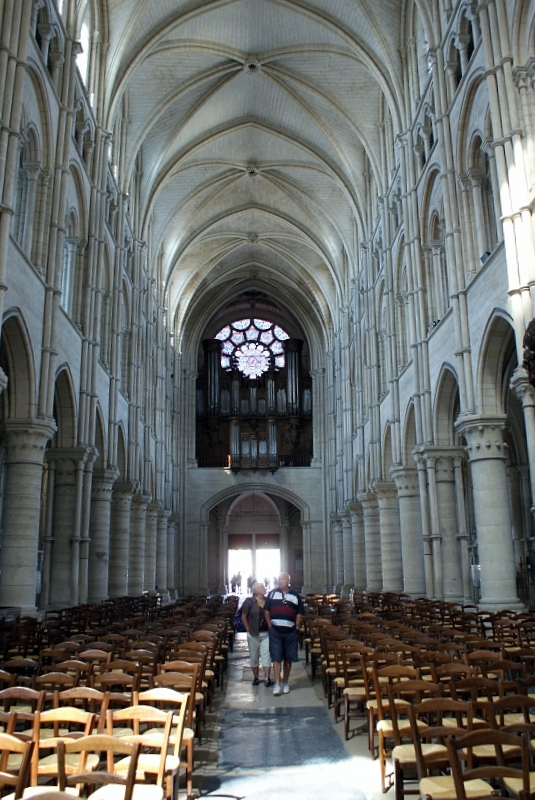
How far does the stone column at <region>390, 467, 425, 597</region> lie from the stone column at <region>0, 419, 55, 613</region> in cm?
1252

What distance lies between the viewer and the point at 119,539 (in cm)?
2833

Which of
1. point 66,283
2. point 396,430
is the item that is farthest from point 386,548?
point 66,283

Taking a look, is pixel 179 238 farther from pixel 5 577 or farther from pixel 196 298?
pixel 5 577

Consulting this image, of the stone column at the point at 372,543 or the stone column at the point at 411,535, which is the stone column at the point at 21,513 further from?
the stone column at the point at 372,543

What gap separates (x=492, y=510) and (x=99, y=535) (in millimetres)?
12962

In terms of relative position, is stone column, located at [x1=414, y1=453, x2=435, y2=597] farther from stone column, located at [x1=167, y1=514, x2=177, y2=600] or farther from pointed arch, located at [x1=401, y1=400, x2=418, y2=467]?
stone column, located at [x1=167, y1=514, x2=177, y2=600]

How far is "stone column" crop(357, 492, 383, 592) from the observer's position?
3244cm

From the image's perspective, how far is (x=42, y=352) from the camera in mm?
18281

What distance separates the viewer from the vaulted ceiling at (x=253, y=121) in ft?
86.7

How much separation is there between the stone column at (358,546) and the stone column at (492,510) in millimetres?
19844

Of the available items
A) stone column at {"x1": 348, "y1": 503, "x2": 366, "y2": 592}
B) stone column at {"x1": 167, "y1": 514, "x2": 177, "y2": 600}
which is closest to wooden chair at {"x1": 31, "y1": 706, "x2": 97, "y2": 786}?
stone column at {"x1": 348, "y1": 503, "x2": 366, "y2": 592}

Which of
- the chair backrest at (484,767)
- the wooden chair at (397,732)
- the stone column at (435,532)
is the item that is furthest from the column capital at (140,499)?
the chair backrest at (484,767)

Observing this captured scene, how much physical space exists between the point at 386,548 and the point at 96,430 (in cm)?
1182

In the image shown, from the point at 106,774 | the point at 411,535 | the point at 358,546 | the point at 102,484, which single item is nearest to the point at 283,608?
the point at 106,774
